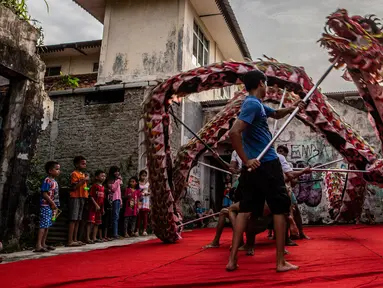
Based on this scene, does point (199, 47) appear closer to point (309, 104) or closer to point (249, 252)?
point (309, 104)

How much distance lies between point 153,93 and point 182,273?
256cm

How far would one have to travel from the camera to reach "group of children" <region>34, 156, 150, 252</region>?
538 cm

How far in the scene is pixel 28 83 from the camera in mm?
5668

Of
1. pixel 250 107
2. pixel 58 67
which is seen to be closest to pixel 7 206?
pixel 250 107

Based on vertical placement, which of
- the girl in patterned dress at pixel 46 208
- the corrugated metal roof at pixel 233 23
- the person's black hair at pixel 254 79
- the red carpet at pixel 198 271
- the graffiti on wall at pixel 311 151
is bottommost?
the red carpet at pixel 198 271

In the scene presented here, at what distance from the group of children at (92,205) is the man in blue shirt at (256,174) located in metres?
3.36

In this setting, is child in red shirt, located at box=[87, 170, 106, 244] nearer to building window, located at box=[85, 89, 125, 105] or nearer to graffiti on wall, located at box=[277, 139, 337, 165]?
building window, located at box=[85, 89, 125, 105]

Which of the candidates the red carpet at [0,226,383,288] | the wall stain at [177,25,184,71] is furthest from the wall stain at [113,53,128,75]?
the red carpet at [0,226,383,288]

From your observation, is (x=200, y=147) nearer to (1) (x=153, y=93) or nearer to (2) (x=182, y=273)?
(1) (x=153, y=93)

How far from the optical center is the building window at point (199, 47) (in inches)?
530

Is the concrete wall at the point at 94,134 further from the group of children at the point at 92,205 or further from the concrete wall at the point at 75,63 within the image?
the concrete wall at the point at 75,63

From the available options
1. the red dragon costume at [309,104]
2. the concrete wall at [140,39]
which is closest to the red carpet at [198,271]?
the red dragon costume at [309,104]

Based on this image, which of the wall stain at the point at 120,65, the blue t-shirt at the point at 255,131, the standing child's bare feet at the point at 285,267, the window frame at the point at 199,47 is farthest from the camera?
the window frame at the point at 199,47

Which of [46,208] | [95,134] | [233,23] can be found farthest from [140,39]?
[46,208]
